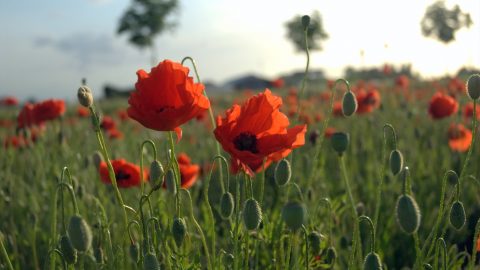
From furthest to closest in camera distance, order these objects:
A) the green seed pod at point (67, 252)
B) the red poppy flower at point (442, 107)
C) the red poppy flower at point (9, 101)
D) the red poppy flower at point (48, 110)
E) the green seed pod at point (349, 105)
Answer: the red poppy flower at point (9, 101)
the red poppy flower at point (442, 107)
the red poppy flower at point (48, 110)
the green seed pod at point (349, 105)
the green seed pod at point (67, 252)

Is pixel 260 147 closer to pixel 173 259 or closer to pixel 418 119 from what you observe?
pixel 173 259

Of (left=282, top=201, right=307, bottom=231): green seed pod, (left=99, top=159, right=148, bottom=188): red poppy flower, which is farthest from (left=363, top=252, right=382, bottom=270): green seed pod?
(left=99, top=159, right=148, bottom=188): red poppy flower

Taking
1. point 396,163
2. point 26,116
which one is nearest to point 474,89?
point 396,163

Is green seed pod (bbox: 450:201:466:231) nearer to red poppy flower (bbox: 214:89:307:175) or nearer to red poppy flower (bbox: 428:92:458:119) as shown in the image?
red poppy flower (bbox: 214:89:307:175)

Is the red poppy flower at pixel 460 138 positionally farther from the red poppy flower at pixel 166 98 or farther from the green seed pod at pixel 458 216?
the red poppy flower at pixel 166 98

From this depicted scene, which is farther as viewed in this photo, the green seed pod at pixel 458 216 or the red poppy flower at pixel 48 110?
the red poppy flower at pixel 48 110

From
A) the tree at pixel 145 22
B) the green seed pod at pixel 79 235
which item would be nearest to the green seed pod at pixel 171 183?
the green seed pod at pixel 79 235

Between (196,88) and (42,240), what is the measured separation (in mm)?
1969

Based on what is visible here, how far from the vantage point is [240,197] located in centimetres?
316

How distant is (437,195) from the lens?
373 cm

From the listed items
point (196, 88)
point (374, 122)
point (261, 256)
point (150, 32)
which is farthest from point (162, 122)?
point (150, 32)

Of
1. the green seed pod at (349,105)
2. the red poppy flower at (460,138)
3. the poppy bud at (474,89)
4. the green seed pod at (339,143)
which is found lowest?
the red poppy flower at (460,138)

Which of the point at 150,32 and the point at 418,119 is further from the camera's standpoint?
the point at 150,32

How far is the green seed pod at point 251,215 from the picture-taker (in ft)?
4.96
